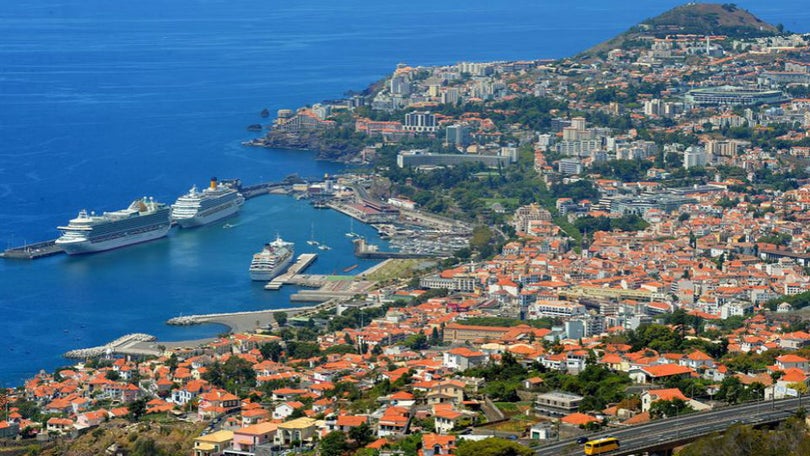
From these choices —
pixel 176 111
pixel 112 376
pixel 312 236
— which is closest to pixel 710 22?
pixel 176 111

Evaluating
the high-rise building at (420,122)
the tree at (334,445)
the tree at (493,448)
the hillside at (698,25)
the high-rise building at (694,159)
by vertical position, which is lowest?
the tree at (334,445)

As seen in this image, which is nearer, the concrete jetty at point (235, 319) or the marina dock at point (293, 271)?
the concrete jetty at point (235, 319)

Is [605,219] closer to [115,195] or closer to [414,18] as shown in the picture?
[115,195]

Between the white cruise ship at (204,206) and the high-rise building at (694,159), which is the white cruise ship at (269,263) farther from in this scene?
the high-rise building at (694,159)

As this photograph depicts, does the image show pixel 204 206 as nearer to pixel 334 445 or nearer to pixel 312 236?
pixel 312 236

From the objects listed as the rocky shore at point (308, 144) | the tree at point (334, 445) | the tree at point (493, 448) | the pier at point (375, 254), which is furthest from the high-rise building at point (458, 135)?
the tree at point (493, 448)

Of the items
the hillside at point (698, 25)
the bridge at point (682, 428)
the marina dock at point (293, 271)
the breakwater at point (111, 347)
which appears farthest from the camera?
the hillside at point (698, 25)

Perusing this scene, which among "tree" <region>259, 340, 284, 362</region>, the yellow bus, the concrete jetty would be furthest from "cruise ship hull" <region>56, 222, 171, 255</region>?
the yellow bus
